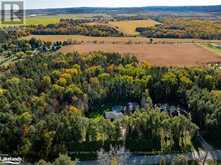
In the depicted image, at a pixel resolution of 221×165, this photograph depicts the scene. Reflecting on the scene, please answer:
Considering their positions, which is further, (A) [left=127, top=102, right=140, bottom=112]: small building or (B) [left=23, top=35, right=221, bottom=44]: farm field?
(B) [left=23, top=35, right=221, bottom=44]: farm field

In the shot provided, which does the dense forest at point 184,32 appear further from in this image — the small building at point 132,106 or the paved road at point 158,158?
the paved road at point 158,158

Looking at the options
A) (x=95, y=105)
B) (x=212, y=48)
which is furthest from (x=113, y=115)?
(x=212, y=48)

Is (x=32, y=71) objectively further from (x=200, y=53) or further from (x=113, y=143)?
(x=200, y=53)

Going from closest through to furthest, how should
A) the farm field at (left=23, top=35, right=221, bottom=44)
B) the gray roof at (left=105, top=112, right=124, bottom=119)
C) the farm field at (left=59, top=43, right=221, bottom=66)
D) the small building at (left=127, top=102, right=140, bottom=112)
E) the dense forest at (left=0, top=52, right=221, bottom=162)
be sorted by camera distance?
the dense forest at (left=0, top=52, right=221, bottom=162) < the gray roof at (left=105, top=112, right=124, bottom=119) < the small building at (left=127, top=102, right=140, bottom=112) < the farm field at (left=59, top=43, right=221, bottom=66) < the farm field at (left=23, top=35, right=221, bottom=44)

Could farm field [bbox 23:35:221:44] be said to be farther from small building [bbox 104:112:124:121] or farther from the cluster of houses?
small building [bbox 104:112:124:121]

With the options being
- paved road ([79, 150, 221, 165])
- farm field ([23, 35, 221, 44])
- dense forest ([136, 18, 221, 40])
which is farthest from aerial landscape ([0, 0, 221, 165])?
dense forest ([136, 18, 221, 40])

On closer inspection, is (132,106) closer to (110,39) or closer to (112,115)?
(112,115)

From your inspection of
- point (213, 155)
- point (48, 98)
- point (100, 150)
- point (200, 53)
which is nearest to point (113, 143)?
point (100, 150)
